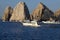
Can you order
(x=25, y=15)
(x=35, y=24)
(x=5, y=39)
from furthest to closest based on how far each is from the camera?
(x=25, y=15) < (x=35, y=24) < (x=5, y=39)

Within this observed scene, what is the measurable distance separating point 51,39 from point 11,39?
7.19m

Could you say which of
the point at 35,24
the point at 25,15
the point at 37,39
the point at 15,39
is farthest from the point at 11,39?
the point at 25,15

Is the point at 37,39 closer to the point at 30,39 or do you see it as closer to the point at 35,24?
the point at 30,39

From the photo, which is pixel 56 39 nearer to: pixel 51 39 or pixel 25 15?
pixel 51 39

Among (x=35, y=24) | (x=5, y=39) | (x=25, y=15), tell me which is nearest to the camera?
(x=5, y=39)

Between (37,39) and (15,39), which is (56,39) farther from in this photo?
(15,39)

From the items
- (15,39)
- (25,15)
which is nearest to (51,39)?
(15,39)

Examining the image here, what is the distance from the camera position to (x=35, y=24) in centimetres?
11688

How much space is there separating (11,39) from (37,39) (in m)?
4.75

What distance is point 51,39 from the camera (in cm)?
5250

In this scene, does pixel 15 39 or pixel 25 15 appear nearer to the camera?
pixel 15 39

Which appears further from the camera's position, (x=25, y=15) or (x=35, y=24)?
(x=25, y=15)

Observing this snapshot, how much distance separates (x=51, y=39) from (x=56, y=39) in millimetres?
872

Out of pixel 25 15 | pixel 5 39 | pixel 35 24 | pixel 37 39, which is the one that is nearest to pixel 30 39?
pixel 37 39
